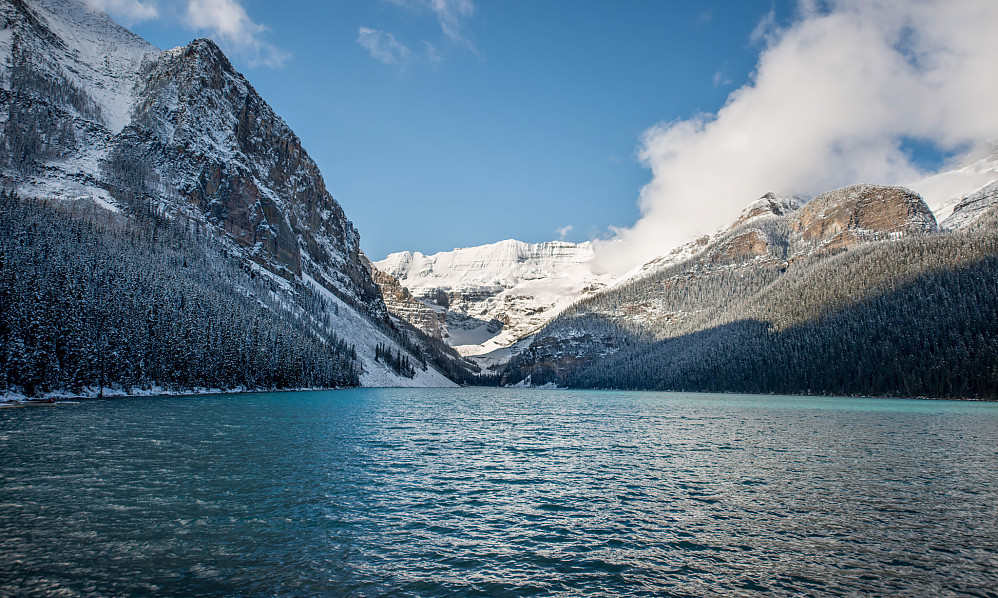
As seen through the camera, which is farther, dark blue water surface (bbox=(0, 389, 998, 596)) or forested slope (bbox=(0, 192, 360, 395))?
forested slope (bbox=(0, 192, 360, 395))

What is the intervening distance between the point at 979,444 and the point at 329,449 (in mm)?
48437

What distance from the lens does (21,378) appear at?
5653 cm

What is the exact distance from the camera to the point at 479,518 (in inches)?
714

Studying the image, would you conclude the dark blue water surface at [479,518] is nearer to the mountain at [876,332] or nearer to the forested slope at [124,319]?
the forested slope at [124,319]

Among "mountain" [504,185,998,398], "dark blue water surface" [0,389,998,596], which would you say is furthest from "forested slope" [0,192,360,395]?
"mountain" [504,185,998,398]

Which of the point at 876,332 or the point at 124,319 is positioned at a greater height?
the point at 876,332

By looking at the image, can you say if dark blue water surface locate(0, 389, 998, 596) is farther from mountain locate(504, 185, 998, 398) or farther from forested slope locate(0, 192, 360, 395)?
mountain locate(504, 185, 998, 398)

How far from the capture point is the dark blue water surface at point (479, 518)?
12359mm

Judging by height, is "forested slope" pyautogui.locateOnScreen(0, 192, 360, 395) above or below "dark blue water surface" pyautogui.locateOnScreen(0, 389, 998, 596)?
above

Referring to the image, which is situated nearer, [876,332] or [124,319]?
[124,319]

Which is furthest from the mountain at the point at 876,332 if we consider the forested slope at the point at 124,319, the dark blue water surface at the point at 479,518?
the forested slope at the point at 124,319

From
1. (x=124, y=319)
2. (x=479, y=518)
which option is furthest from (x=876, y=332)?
(x=124, y=319)

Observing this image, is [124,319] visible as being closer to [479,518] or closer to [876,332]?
[479,518]

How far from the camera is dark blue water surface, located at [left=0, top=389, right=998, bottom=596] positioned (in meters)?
12.4
